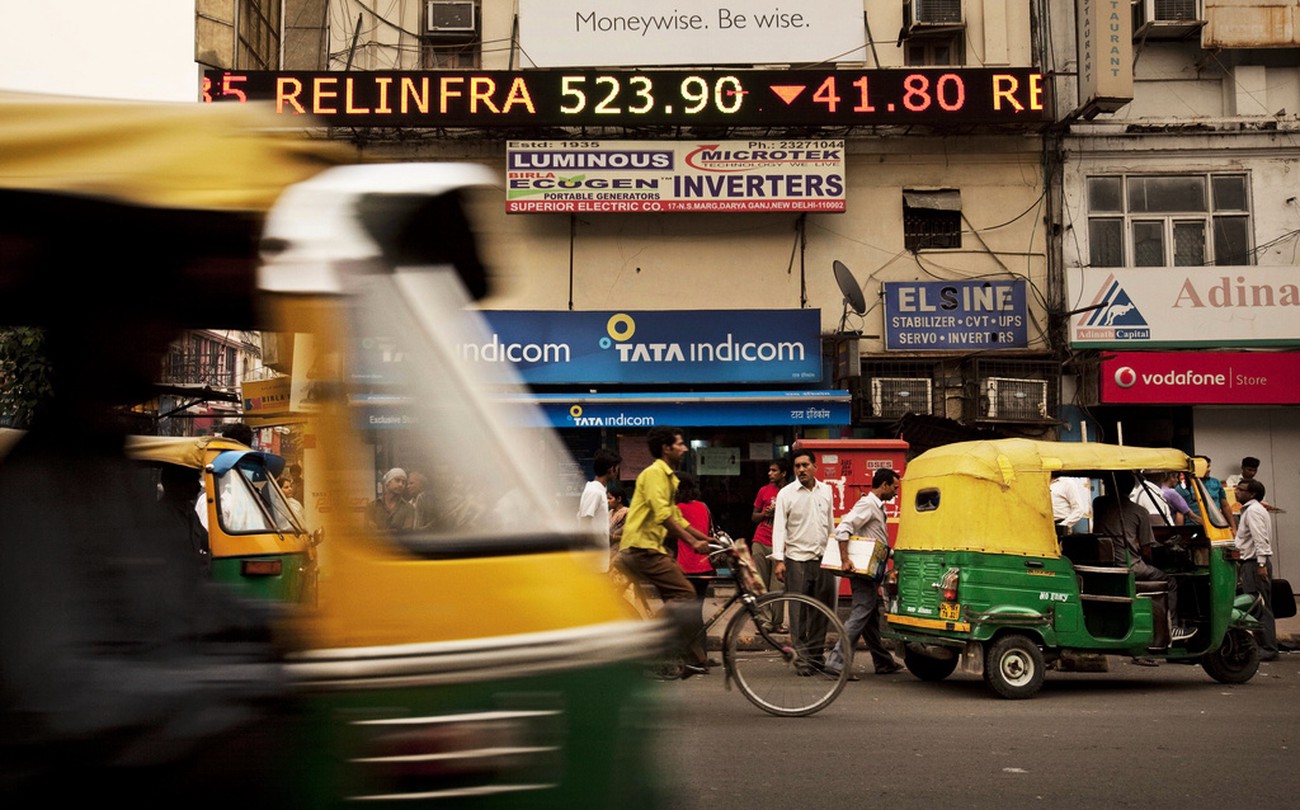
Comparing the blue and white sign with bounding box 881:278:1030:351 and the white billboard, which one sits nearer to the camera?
the blue and white sign with bounding box 881:278:1030:351

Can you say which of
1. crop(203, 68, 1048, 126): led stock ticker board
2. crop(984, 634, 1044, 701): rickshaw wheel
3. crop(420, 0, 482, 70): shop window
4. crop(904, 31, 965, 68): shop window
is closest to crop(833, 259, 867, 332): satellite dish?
crop(203, 68, 1048, 126): led stock ticker board

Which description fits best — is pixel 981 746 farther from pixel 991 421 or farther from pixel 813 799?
pixel 991 421

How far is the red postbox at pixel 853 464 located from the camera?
561 inches

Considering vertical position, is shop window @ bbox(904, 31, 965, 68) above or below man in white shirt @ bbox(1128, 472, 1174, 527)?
above

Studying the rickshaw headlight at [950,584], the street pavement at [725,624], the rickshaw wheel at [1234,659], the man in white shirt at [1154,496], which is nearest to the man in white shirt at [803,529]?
the street pavement at [725,624]

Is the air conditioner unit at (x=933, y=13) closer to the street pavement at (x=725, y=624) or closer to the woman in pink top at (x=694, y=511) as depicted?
the street pavement at (x=725, y=624)

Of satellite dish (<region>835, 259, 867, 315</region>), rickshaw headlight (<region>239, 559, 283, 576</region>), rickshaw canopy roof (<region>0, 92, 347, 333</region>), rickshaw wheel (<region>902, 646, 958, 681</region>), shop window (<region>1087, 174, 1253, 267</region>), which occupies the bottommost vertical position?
rickshaw wheel (<region>902, 646, 958, 681</region>)

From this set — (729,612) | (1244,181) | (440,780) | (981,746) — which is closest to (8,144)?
(440,780)

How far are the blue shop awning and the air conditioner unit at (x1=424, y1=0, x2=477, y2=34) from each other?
19.9 feet

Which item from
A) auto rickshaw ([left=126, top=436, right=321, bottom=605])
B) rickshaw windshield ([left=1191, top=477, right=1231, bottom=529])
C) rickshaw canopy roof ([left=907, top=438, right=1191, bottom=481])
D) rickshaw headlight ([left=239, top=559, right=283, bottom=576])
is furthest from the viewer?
rickshaw windshield ([left=1191, top=477, right=1231, bottom=529])

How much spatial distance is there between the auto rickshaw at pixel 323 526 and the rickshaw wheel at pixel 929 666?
26.0ft

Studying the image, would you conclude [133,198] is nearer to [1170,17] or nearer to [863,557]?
[863,557]

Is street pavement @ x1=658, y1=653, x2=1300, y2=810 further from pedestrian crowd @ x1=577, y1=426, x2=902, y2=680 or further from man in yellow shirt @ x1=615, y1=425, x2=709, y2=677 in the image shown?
man in yellow shirt @ x1=615, y1=425, x2=709, y2=677

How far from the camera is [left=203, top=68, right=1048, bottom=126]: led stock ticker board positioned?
55.3ft
